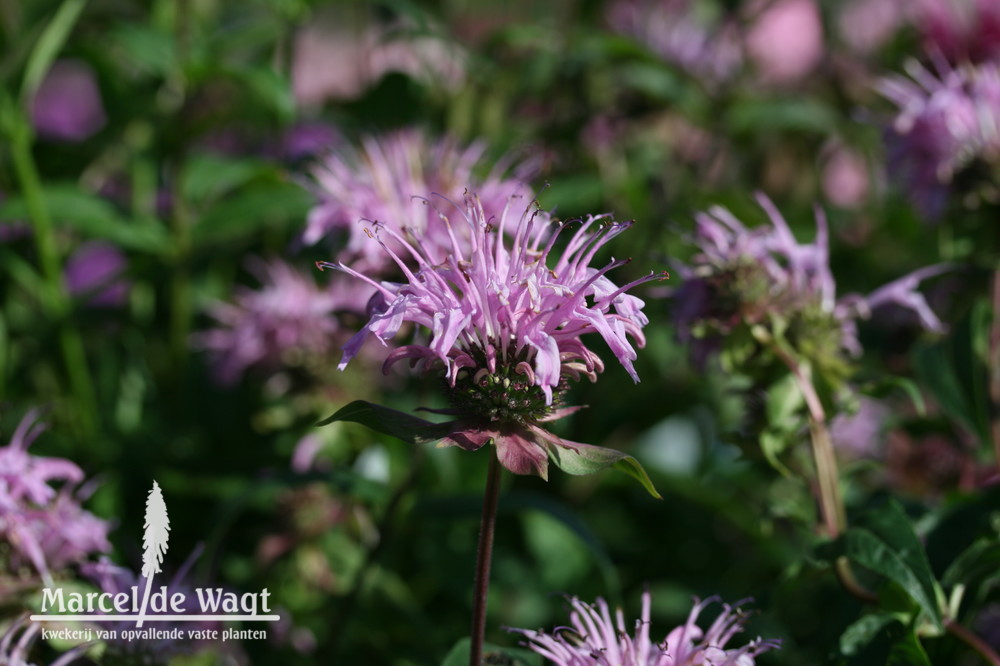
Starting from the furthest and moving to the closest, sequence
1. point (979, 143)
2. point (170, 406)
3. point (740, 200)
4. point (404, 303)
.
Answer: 1. point (170, 406)
2. point (740, 200)
3. point (979, 143)
4. point (404, 303)

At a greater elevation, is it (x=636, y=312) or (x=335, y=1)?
(x=335, y=1)

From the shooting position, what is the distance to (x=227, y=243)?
1.60 meters

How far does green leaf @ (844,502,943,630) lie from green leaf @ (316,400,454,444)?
0.34 m

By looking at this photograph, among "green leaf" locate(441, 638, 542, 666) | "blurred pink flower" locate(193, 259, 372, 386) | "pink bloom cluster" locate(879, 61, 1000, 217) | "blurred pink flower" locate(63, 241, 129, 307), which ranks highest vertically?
"blurred pink flower" locate(63, 241, 129, 307)

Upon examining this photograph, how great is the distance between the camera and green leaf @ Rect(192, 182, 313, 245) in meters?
1.22

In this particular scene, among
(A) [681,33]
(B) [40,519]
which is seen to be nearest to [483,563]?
(B) [40,519]

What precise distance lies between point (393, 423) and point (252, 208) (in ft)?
2.08

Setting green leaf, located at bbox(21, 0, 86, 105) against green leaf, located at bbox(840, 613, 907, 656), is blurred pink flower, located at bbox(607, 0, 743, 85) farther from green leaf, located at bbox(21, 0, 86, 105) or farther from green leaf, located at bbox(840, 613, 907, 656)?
green leaf, located at bbox(840, 613, 907, 656)

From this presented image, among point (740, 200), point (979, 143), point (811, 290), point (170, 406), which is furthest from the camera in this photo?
point (170, 406)

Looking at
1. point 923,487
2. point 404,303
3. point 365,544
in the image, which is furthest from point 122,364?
point 923,487

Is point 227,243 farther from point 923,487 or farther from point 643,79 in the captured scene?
point 923,487

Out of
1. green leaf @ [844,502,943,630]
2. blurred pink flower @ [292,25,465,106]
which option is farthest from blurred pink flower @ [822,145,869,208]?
green leaf @ [844,502,943,630]

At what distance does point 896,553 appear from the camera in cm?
77

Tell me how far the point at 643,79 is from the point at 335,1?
47cm
